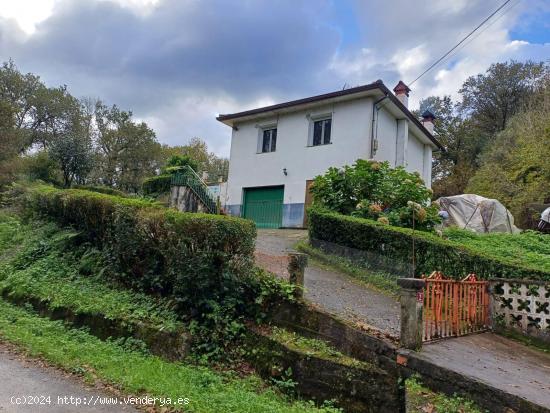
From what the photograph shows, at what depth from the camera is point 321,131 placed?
1791 cm

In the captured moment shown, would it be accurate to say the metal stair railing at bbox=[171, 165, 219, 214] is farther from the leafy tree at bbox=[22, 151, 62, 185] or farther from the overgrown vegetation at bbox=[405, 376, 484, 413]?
the overgrown vegetation at bbox=[405, 376, 484, 413]

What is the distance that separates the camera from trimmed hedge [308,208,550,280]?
7.87 m

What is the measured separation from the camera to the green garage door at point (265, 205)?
18250 millimetres

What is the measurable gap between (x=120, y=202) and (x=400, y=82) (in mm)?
16526

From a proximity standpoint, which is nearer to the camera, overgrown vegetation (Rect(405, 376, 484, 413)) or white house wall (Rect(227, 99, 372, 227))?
overgrown vegetation (Rect(405, 376, 484, 413))

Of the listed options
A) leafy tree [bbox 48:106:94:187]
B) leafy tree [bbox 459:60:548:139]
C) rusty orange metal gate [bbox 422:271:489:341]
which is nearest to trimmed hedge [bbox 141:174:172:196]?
leafy tree [bbox 48:106:94:187]


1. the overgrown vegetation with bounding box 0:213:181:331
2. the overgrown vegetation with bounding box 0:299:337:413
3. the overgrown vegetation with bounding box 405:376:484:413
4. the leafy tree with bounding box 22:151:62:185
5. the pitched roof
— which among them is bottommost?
the overgrown vegetation with bounding box 0:299:337:413

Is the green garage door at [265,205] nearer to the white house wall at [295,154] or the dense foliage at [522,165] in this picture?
the white house wall at [295,154]

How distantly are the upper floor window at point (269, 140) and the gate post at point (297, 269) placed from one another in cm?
1329

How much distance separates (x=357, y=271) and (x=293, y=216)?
325 inches

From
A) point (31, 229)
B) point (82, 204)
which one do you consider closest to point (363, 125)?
point (82, 204)

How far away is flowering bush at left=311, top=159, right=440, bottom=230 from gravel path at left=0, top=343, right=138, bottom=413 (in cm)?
870

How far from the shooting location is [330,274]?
30.5 feet

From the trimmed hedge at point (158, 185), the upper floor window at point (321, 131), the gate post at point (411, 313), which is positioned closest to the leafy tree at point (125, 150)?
the trimmed hedge at point (158, 185)
